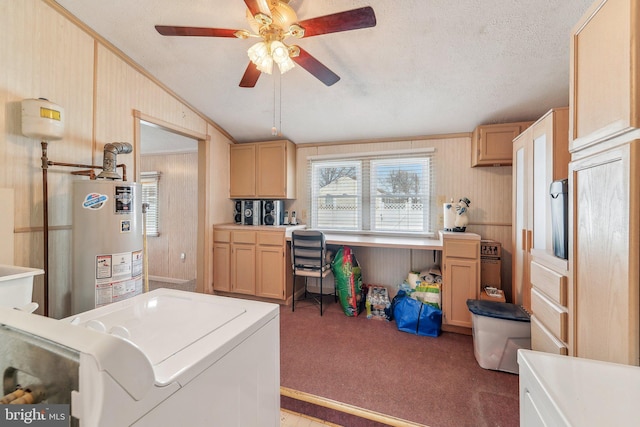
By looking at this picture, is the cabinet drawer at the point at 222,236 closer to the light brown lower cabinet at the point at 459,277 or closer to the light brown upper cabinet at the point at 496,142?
the light brown lower cabinet at the point at 459,277

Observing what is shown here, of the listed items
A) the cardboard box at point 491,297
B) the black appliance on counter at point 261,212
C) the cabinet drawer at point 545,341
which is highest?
the black appliance on counter at point 261,212

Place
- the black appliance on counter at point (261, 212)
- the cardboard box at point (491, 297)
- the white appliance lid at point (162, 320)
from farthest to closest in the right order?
the black appliance on counter at point (261, 212) < the cardboard box at point (491, 297) < the white appliance lid at point (162, 320)

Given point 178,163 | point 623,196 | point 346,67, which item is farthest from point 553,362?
point 178,163

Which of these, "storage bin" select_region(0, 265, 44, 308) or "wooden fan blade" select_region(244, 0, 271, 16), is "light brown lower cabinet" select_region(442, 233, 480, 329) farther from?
"storage bin" select_region(0, 265, 44, 308)

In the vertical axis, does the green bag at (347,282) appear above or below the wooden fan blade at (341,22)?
below

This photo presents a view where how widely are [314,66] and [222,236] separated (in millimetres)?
2412

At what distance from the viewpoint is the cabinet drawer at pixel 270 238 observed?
3066 millimetres

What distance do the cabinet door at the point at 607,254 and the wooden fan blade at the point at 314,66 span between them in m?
1.44

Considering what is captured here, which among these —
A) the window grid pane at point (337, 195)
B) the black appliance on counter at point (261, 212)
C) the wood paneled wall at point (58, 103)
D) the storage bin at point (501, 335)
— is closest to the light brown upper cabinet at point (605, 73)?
the storage bin at point (501, 335)

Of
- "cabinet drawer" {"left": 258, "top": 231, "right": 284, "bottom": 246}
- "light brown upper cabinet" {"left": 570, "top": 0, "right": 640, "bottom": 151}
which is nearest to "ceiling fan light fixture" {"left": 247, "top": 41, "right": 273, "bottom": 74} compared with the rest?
"light brown upper cabinet" {"left": 570, "top": 0, "right": 640, "bottom": 151}

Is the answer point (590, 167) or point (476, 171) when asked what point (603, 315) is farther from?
point (476, 171)

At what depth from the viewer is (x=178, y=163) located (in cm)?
413

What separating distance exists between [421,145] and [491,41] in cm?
140

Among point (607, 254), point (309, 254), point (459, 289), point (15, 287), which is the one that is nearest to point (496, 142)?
point (459, 289)
